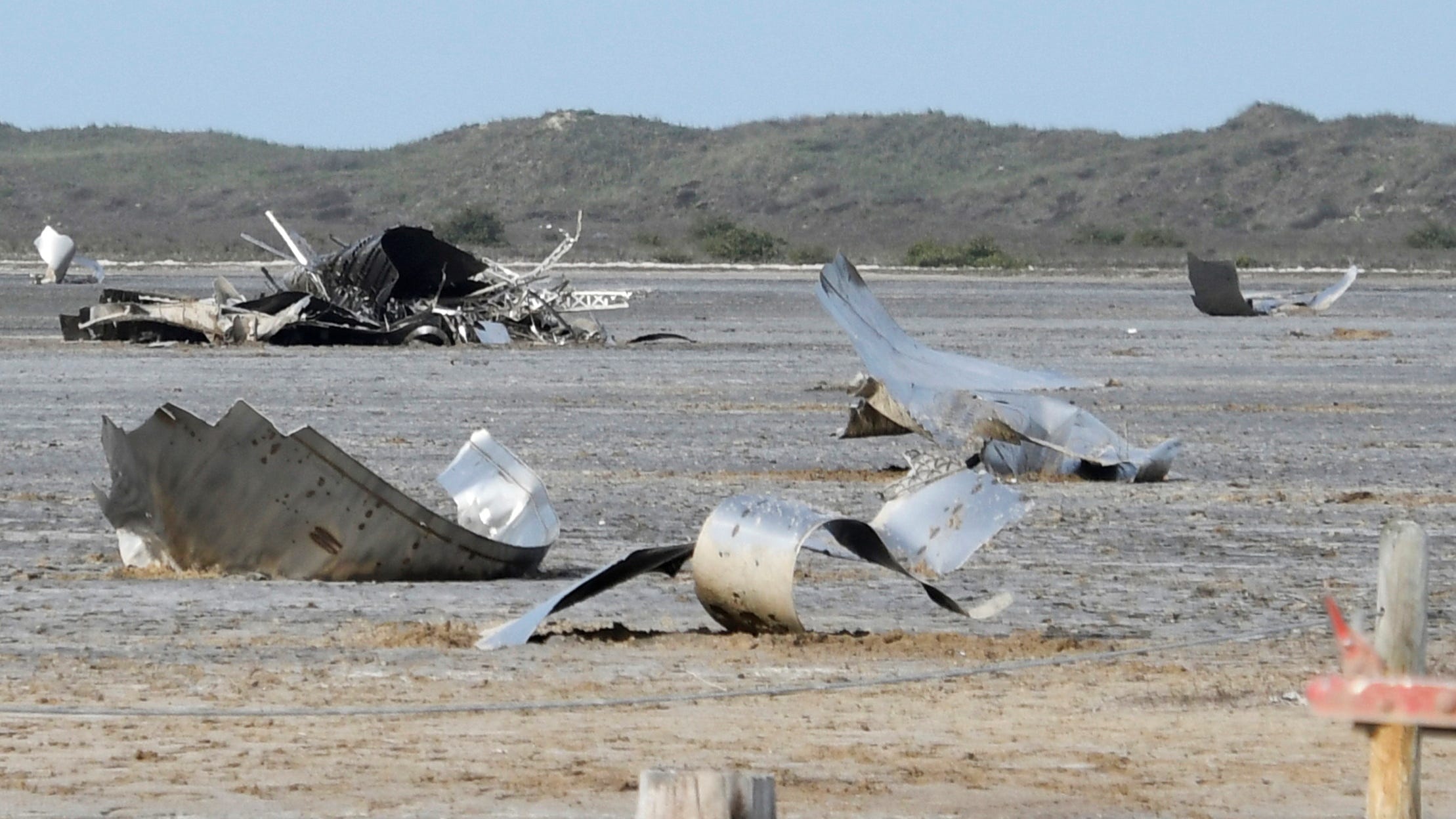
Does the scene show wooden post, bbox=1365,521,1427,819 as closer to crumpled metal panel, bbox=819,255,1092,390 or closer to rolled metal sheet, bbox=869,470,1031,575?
rolled metal sheet, bbox=869,470,1031,575

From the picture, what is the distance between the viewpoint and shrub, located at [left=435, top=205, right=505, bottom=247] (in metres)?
106

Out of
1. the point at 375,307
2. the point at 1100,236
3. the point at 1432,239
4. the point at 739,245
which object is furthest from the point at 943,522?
the point at 1100,236

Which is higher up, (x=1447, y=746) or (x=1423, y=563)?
(x=1423, y=563)

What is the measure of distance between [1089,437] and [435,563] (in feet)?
22.6

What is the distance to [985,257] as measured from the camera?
83.5 metres

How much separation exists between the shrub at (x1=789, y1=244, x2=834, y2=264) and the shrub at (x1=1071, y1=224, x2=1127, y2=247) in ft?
55.5

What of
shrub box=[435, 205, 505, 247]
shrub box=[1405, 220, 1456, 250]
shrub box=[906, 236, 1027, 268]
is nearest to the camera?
shrub box=[906, 236, 1027, 268]

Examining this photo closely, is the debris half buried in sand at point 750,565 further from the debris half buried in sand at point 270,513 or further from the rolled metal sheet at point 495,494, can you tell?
the rolled metal sheet at point 495,494

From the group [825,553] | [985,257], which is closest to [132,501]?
[825,553]

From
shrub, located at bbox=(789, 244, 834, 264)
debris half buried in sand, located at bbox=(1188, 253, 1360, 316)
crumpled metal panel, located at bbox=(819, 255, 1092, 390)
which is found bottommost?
shrub, located at bbox=(789, 244, 834, 264)

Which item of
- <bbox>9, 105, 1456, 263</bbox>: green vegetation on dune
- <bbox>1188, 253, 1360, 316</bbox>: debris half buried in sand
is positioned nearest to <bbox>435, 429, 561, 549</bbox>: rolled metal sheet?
<bbox>1188, 253, 1360, 316</bbox>: debris half buried in sand

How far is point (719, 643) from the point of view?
10047mm

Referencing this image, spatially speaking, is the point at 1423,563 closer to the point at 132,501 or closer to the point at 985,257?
the point at 132,501

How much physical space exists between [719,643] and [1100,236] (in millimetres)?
100201
